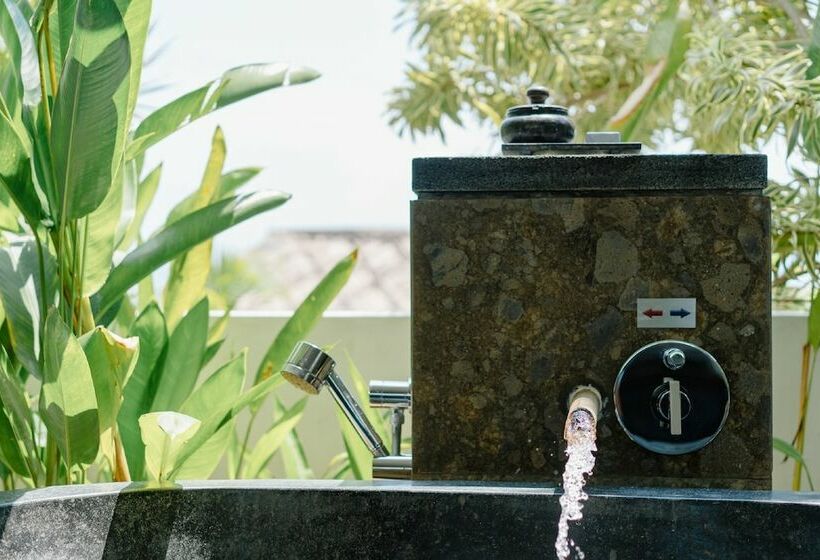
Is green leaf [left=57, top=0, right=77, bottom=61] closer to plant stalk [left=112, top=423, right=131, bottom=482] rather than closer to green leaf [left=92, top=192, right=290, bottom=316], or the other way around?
green leaf [left=92, top=192, right=290, bottom=316]

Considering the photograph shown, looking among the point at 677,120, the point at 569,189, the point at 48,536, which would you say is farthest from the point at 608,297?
the point at 677,120

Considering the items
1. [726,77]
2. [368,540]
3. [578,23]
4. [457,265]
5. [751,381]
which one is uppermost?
[578,23]

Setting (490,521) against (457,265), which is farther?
(457,265)

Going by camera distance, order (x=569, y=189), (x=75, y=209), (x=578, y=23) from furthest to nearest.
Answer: (x=578, y=23)
(x=75, y=209)
(x=569, y=189)

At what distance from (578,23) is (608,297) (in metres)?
1.84

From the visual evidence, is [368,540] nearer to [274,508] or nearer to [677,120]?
[274,508]

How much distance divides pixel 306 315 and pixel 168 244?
0.28 m

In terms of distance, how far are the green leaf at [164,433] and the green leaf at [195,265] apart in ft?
2.20

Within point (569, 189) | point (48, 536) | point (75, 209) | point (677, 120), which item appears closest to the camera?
point (48, 536)

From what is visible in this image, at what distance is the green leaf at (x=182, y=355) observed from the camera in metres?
1.54

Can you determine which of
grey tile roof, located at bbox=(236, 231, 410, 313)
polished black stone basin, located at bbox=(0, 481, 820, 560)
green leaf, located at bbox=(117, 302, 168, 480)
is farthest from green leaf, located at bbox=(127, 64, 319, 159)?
grey tile roof, located at bbox=(236, 231, 410, 313)

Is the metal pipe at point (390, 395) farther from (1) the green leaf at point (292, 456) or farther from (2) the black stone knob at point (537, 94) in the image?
(1) the green leaf at point (292, 456)

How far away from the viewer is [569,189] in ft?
3.66

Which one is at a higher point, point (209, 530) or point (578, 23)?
point (578, 23)
